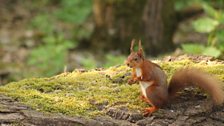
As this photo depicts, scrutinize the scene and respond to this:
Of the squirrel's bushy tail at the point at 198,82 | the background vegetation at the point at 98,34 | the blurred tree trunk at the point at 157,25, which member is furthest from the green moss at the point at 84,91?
the blurred tree trunk at the point at 157,25

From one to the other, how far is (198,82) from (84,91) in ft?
2.11

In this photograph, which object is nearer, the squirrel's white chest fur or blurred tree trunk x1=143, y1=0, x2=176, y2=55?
the squirrel's white chest fur

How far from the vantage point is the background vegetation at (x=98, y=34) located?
21.7 ft

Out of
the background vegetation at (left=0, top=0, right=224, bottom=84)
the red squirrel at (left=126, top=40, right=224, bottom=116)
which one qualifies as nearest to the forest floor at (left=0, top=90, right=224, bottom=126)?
the red squirrel at (left=126, top=40, right=224, bottom=116)

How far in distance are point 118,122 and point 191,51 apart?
2.29 metres

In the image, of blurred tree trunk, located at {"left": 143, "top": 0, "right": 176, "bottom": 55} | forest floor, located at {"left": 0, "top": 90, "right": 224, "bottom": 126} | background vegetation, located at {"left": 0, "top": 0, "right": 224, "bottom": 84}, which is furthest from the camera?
blurred tree trunk, located at {"left": 143, "top": 0, "right": 176, "bottom": 55}

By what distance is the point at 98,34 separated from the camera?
7938mm

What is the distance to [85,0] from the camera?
9.05 metres

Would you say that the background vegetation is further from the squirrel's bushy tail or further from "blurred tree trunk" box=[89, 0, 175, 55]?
the squirrel's bushy tail

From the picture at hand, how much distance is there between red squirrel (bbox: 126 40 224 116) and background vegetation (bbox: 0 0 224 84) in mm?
2489

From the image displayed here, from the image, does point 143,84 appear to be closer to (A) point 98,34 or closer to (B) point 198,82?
(B) point 198,82

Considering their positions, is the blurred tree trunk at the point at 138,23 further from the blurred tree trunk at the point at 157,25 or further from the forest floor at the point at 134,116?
the forest floor at the point at 134,116

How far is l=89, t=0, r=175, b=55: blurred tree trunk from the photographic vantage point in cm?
754

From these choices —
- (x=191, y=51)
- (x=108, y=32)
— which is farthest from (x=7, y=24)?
(x=191, y=51)
